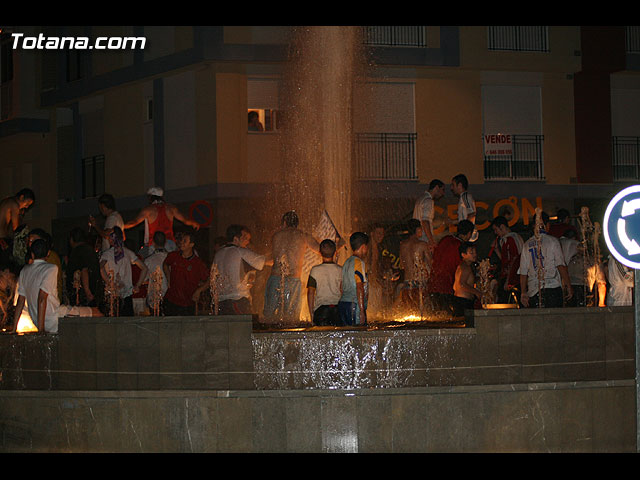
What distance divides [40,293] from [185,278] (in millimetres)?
2030

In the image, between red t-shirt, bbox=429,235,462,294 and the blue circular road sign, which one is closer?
the blue circular road sign

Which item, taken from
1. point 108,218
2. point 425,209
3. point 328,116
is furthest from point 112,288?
point 328,116

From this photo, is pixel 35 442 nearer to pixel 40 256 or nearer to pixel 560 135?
pixel 40 256

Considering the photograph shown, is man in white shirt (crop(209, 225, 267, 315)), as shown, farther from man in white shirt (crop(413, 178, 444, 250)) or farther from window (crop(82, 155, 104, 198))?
window (crop(82, 155, 104, 198))

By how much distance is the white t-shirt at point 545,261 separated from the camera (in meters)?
12.3

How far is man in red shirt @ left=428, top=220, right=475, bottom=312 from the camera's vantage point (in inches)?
491

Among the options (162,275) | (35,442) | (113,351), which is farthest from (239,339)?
(162,275)

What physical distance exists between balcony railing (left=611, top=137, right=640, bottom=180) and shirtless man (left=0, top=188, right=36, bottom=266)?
784 inches

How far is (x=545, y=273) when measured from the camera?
12.4 meters

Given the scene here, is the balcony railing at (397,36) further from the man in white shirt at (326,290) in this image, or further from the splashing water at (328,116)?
the man in white shirt at (326,290)

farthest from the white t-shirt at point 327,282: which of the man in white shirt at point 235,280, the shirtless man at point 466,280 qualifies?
the shirtless man at point 466,280

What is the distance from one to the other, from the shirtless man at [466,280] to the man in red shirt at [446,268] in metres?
0.27

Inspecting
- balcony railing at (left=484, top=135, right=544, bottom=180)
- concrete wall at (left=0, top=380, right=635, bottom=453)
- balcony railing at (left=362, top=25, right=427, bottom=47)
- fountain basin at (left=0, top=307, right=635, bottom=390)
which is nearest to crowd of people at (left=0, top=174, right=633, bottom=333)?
fountain basin at (left=0, top=307, right=635, bottom=390)

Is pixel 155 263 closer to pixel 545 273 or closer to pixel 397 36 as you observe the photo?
pixel 545 273
